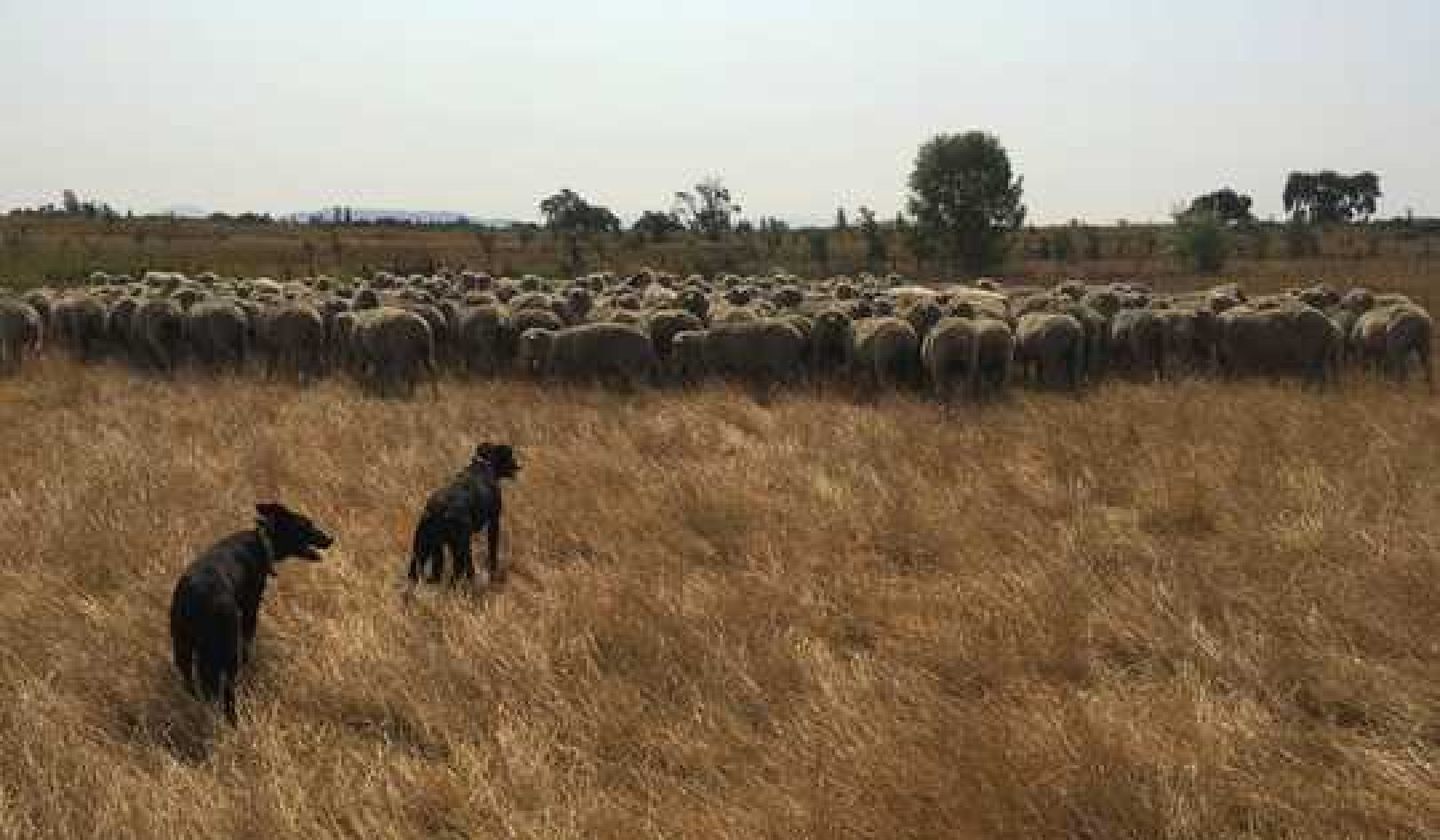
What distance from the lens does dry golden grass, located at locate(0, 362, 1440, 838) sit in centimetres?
409

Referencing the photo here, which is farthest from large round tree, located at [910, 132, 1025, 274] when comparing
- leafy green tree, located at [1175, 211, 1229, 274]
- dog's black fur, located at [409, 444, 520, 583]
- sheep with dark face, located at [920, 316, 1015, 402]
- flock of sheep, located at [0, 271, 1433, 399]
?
dog's black fur, located at [409, 444, 520, 583]

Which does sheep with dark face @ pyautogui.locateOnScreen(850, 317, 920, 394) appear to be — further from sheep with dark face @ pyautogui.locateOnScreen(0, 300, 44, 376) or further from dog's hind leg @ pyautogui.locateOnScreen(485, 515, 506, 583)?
sheep with dark face @ pyautogui.locateOnScreen(0, 300, 44, 376)

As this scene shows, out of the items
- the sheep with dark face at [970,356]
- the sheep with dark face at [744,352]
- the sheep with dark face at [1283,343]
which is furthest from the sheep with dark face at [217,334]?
the sheep with dark face at [1283,343]

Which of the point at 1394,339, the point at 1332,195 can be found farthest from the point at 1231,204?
the point at 1394,339

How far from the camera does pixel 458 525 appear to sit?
Result: 7.00 metres

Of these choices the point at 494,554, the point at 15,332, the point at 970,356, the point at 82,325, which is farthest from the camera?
the point at 82,325

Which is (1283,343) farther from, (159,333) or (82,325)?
(82,325)

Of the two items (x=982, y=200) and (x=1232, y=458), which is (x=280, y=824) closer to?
(x=1232, y=458)

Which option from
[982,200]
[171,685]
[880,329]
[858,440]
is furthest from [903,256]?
[171,685]

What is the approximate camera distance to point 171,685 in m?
5.48

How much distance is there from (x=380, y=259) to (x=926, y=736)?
5551cm

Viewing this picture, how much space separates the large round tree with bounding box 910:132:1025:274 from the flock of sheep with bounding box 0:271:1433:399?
3452 centimetres

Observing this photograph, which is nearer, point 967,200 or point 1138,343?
point 1138,343

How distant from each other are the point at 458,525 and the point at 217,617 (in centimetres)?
201
